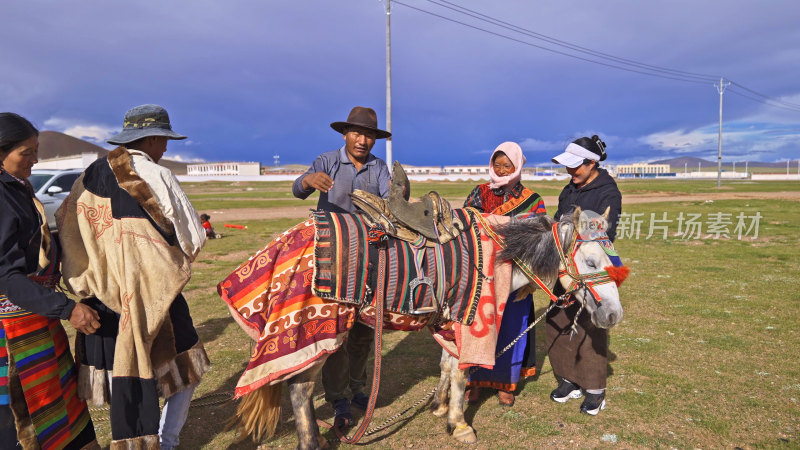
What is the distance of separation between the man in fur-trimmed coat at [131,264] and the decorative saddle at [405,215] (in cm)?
102

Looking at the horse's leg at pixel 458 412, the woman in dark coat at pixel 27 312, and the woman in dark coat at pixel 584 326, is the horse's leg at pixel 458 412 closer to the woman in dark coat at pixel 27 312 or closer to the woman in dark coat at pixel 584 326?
the woman in dark coat at pixel 584 326

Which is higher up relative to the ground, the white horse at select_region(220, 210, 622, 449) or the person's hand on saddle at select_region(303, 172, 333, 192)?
the person's hand on saddle at select_region(303, 172, 333, 192)

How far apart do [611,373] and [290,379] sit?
10.9ft

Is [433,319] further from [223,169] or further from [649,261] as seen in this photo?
[223,169]

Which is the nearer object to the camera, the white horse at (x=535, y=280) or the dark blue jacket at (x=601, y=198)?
the white horse at (x=535, y=280)

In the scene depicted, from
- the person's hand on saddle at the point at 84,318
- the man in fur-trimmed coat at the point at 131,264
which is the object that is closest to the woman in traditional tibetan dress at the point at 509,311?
the man in fur-trimmed coat at the point at 131,264

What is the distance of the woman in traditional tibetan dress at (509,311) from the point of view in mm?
3607

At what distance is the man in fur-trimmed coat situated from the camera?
7.02 feet

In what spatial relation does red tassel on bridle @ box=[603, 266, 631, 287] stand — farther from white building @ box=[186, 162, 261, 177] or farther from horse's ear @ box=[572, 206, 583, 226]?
white building @ box=[186, 162, 261, 177]

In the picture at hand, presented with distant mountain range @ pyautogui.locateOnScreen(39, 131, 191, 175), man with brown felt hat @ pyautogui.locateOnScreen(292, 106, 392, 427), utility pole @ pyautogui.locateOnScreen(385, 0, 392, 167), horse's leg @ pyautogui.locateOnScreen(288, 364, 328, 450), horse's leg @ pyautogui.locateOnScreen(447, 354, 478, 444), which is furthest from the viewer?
distant mountain range @ pyautogui.locateOnScreen(39, 131, 191, 175)

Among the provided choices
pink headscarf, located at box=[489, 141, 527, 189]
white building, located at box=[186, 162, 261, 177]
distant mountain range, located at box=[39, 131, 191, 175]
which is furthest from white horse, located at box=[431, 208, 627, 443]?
distant mountain range, located at box=[39, 131, 191, 175]

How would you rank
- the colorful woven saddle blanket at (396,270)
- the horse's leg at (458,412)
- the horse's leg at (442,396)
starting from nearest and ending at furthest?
the colorful woven saddle blanket at (396,270), the horse's leg at (458,412), the horse's leg at (442,396)

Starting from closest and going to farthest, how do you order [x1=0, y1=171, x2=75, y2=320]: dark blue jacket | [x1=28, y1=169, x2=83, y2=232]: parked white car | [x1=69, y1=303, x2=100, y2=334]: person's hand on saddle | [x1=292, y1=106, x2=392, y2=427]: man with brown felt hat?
1. [x1=0, y1=171, x2=75, y2=320]: dark blue jacket
2. [x1=69, y1=303, x2=100, y2=334]: person's hand on saddle
3. [x1=292, y1=106, x2=392, y2=427]: man with brown felt hat
4. [x1=28, y1=169, x2=83, y2=232]: parked white car

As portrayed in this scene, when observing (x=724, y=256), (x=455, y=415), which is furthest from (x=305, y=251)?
(x=724, y=256)
